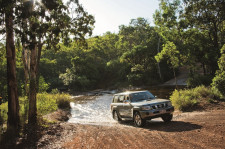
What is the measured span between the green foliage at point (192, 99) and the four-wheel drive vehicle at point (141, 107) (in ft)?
12.3

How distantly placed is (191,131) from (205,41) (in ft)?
76.7

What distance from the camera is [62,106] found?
69.5ft

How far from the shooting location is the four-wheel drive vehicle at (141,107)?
9283 millimetres

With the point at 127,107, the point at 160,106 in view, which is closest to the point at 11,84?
the point at 127,107

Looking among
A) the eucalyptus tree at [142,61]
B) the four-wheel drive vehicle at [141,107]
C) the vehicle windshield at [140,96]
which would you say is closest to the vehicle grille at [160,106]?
the four-wheel drive vehicle at [141,107]

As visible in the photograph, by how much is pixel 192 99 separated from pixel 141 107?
6.29 metres

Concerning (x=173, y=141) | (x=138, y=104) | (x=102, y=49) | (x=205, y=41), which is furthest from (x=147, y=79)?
(x=173, y=141)

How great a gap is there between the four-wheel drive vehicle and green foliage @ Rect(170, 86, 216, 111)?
3.75 meters

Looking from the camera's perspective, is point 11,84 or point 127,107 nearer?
point 11,84

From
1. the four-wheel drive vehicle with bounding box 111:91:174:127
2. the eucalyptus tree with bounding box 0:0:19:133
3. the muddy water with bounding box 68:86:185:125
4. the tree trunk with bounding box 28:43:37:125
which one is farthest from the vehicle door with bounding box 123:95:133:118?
the eucalyptus tree with bounding box 0:0:19:133

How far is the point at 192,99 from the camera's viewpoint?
1405 cm

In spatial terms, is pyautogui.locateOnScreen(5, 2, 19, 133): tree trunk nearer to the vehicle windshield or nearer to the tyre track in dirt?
the tyre track in dirt

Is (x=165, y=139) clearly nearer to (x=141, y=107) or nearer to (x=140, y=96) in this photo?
(x=141, y=107)

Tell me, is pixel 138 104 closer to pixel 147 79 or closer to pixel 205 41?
pixel 205 41
